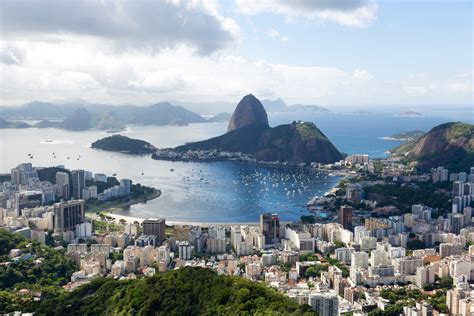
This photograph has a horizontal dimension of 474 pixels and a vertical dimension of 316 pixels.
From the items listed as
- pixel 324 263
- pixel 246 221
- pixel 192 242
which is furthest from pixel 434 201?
pixel 192 242

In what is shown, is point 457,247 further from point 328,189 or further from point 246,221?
point 328,189

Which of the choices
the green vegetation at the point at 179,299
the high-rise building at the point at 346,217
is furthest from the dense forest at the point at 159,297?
the high-rise building at the point at 346,217

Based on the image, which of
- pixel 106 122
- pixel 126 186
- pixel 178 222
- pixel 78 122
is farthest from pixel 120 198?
pixel 78 122

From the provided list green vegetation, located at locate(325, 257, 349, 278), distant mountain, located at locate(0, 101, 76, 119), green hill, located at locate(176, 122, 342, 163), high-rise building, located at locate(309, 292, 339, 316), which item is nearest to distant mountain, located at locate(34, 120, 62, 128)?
distant mountain, located at locate(0, 101, 76, 119)

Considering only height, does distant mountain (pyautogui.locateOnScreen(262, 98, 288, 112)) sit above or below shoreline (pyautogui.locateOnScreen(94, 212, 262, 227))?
above

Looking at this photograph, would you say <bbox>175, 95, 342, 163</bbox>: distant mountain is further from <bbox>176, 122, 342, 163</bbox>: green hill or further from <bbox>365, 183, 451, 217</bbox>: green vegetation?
<bbox>365, 183, 451, 217</bbox>: green vegetation

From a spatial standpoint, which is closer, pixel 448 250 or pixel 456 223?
pixel 448 250

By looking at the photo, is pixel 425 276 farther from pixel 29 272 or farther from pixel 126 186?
pixel 126 186
